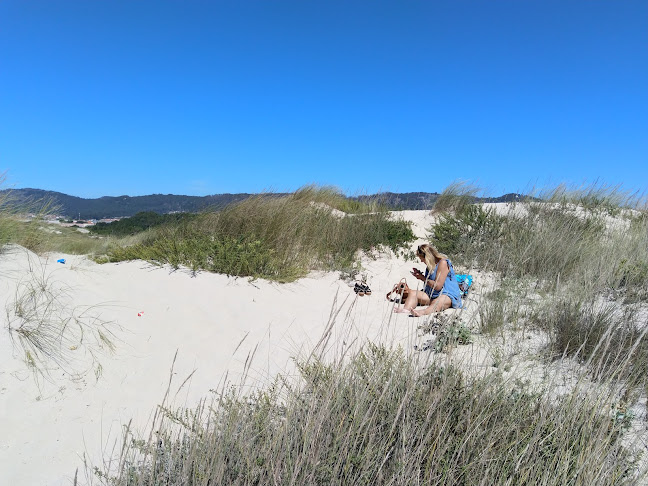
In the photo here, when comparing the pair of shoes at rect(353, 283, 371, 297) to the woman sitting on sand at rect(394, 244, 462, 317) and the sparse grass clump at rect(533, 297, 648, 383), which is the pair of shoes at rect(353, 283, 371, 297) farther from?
the sparse grass clump at rect(533, 297, 648, 383)

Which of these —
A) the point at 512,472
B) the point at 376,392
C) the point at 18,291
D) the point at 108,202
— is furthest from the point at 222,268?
the point at 108,202

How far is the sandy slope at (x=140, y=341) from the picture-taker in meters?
3.10

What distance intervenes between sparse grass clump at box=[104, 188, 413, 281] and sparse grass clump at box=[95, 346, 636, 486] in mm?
4591

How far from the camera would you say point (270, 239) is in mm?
8000

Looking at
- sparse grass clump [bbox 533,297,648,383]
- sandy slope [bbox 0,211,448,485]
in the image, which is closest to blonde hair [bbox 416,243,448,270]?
sandy slope [bbox 0,211,448,485]

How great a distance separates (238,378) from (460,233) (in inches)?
269

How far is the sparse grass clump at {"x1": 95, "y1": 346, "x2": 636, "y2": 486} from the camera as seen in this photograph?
201 centimetres

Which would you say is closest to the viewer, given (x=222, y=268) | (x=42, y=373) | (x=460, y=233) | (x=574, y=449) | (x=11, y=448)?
(x=574, y=449)

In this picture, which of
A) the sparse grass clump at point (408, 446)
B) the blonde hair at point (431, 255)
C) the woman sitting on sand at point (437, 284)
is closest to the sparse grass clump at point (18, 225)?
the sparse grass clump at point (408, 446)

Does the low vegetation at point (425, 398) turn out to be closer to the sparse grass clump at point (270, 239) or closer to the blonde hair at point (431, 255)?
the sparse grass clump at point (270, 239)

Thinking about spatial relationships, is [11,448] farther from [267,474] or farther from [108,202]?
[108,202]

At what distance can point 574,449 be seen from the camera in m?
2.25

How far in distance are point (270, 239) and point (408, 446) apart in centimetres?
613

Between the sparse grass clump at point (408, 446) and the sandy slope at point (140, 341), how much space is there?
389 millimetres
